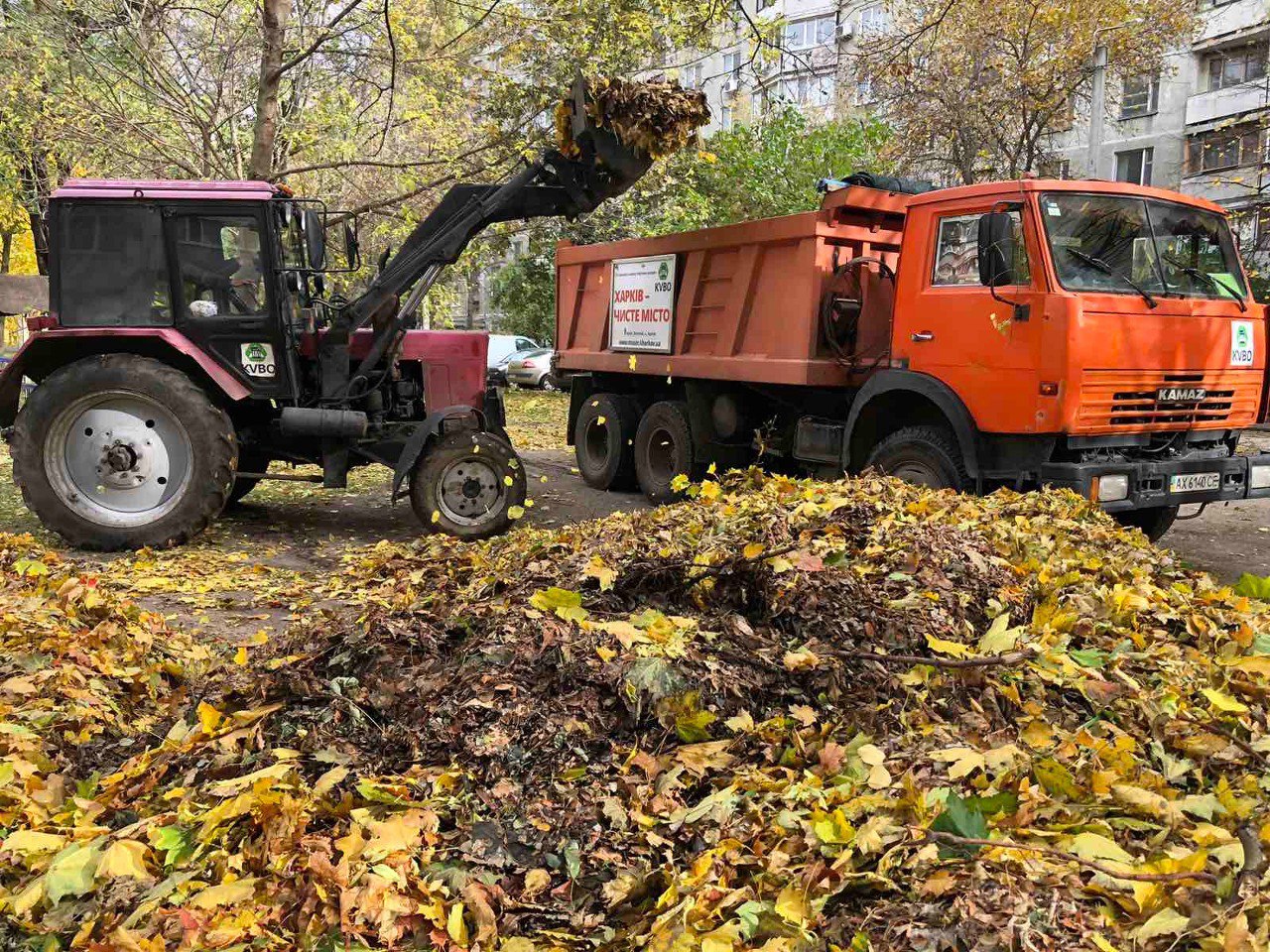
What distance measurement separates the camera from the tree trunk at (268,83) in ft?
37.0

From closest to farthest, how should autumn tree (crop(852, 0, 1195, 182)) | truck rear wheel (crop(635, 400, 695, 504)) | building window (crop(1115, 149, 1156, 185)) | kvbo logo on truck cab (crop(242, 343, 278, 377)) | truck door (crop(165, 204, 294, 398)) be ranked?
truck door (crop(165, 204, 294, 398)) → kvbo logo on truck cab (crop(242, 343, 278, 377)) → truck rear wheel (crop(635, 400, 695, 504)) → autumn tree (crop(852, 0, 1195, 182)) → building window (crop(1115, 149, 1156, 185))

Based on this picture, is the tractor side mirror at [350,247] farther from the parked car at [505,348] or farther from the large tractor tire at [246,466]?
the parked car at [505,348]

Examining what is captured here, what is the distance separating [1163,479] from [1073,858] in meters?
5.18

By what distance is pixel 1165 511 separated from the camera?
7680mm

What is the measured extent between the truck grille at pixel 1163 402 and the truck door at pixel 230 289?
574 cm

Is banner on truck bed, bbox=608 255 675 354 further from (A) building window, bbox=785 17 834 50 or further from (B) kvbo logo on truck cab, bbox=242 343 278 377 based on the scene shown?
(A) building window, bbox=785 17 834 50

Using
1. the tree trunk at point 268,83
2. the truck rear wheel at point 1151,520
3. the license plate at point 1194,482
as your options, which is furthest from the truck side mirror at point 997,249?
the tree trunk at point 268,83

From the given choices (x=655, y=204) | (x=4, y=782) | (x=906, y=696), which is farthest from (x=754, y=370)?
(x=655, y=204)

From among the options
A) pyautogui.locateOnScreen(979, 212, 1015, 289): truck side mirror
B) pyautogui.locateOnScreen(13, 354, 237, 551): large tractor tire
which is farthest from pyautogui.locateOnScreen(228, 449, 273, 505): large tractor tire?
pyautogui.locateOnScreen(979, 212, 1015, 289): truck side mirror

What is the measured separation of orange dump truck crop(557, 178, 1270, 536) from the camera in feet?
21.7

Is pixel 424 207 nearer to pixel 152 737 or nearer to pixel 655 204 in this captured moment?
pixel 655 204

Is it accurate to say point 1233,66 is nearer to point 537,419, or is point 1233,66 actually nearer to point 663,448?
point 537,419

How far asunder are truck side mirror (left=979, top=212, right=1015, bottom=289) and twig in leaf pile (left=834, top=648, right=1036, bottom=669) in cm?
415

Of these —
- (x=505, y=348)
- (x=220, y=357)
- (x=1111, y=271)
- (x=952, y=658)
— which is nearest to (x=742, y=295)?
(x=1111, y=271)
